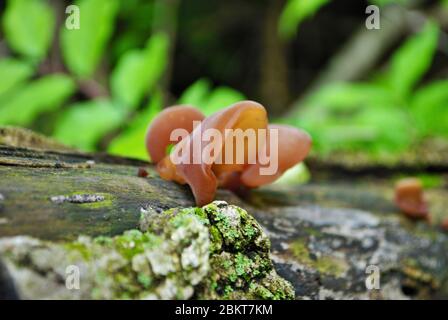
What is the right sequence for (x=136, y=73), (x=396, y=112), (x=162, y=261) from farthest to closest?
(x=396, y=112)
(x=136, y=73)
(x=162, y=261)

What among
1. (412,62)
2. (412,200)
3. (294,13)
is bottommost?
(412,200)

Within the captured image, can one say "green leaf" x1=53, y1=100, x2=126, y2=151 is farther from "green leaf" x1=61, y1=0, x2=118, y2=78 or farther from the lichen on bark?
the lichen on bark

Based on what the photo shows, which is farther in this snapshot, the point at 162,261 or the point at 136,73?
the point at 136,73

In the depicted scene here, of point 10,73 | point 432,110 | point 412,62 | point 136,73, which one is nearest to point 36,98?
point 10,73

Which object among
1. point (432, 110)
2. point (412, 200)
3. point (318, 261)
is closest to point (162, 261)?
point (318, 261)

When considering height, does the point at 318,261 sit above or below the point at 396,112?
below

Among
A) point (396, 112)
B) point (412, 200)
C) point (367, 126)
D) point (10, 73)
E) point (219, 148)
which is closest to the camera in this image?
point (219, 148)

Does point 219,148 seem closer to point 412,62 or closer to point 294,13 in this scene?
point 412,62
